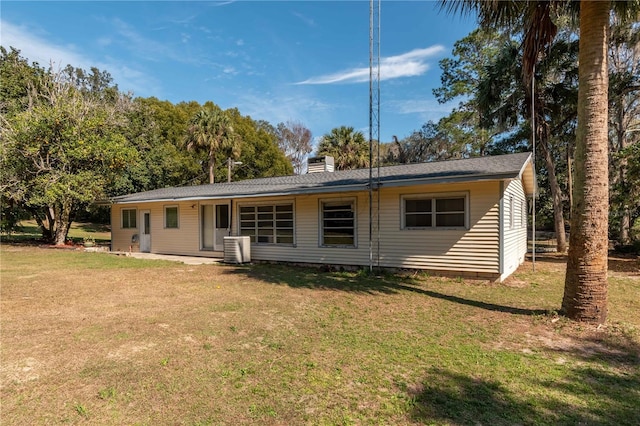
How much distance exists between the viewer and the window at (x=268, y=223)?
38.4ft

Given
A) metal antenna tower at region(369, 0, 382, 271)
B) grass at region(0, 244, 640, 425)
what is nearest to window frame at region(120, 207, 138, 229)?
grass at region(0, 244, 640, 425)

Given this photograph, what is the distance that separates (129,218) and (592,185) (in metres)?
17.1

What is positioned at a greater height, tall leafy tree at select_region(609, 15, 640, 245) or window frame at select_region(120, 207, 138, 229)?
tall leafy tree at select_region(609, 15, 640, 245)

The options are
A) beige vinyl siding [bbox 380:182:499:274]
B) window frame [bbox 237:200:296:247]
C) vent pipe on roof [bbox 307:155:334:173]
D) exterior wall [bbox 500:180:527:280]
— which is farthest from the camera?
vent pipe on roof [bbox 307:155:334:173]

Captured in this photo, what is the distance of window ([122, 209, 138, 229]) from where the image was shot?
52.6 ft

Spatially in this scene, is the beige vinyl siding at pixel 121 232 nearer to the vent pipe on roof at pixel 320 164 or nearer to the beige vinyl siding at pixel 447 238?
the vent pipe on roof at pixel 320 164

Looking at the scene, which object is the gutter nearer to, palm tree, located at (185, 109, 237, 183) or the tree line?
the tree line

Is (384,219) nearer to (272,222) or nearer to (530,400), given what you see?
(272,222)

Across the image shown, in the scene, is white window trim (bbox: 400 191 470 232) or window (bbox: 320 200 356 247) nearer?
white window trim (bbox: 400 191 470 232)

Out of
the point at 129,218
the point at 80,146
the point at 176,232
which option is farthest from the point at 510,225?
the point at 80,146

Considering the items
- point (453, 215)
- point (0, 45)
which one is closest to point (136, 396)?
point (453, 215)

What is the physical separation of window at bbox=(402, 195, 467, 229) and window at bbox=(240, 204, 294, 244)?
399 centimetres

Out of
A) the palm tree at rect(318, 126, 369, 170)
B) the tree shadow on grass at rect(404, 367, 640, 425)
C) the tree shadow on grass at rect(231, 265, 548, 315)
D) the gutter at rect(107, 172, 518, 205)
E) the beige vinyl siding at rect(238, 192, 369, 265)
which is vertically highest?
the palm tree at rect(318, 126, 369, 170)

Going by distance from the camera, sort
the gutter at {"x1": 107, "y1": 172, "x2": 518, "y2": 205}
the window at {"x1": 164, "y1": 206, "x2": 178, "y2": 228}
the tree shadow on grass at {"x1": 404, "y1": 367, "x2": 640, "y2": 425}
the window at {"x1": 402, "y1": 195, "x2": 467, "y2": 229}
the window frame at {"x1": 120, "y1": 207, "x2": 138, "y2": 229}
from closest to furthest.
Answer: the tree shadow on grass at {"x1": 404, "y1": 367, "x2": 640, "y2": 425} < the gutter at {"x1": 107, "y1": 172, "x2": 518, "y2": 205} < the window at {"x1": 402, "y1": 195, "x2": 467, "y2": 229} < the window at {"x1": 164, "y1": 206, "x2": 178, "y2": 228} < the window frame at {"x1": 120, "y1": 207, "x2": 138, "y2": 229}
